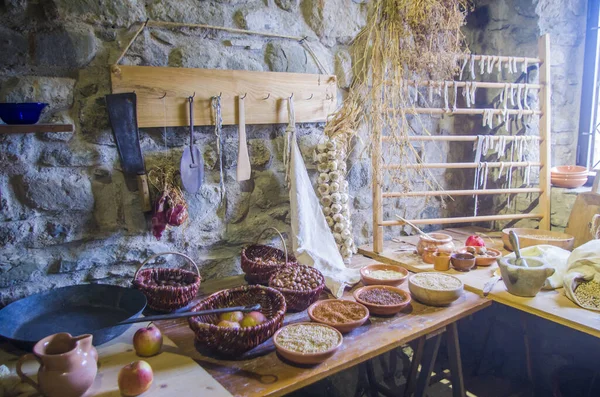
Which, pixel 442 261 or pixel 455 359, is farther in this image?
pixel 442 261

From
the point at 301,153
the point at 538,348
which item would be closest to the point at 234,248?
the point at 301,153

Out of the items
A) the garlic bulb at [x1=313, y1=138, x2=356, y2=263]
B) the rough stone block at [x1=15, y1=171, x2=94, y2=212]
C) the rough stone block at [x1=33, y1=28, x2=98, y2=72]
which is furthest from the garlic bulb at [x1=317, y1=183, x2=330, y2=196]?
the rough stone block at [x1=33, y1=28, x2=98, y2=72]

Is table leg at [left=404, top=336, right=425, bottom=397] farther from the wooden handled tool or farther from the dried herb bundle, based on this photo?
the wooden handled tool

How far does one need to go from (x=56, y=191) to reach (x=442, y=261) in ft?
5.27

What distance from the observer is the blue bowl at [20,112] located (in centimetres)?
131

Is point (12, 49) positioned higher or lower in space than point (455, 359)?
higher

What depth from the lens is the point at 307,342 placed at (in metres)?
1.33

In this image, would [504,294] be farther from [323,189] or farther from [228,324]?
[228,324]

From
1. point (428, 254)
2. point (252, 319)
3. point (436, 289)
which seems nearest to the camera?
point (252, 319)

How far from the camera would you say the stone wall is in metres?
1.50

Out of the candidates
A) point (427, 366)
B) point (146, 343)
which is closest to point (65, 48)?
point (146, 343)

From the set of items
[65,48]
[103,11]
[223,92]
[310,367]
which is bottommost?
[310,367]

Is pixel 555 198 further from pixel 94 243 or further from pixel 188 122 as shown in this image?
pixel 94 243

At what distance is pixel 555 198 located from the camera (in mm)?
2471
